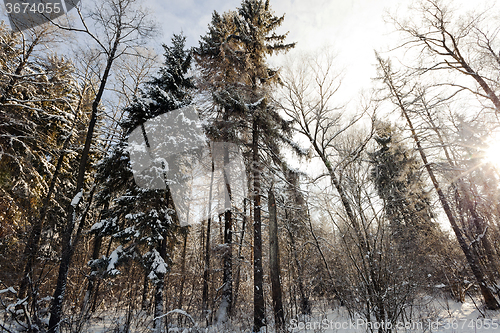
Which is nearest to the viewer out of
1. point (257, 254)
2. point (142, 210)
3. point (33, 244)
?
point (33, 244)

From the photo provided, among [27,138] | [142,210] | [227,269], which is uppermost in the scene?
[27,138]

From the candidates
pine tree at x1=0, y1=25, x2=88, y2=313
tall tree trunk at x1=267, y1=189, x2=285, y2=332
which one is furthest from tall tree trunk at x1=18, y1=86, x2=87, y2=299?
tall tree trunk at x1=267, y1=189, x2=285, y2=332

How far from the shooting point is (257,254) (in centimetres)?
796

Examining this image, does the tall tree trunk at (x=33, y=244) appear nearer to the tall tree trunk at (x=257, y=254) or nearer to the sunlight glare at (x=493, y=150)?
the tall tree trunk at (x=257, y=254)

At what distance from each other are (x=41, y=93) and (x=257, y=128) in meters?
10.3

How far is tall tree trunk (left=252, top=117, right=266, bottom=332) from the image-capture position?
23.4ft

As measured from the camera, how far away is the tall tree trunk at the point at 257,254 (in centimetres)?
713

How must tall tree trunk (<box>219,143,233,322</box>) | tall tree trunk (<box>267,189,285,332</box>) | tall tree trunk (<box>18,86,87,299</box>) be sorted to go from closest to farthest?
tall tree trunk (<box>18,86,87,299</box>) → tall tree trunk (<box>267,189,285,332</box>) → tall tree trunk (<box>219,143,233,322</box>)

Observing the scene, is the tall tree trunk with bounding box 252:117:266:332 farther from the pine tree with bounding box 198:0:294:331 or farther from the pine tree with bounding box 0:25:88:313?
the pine tree with bounding box 0:25:88:313

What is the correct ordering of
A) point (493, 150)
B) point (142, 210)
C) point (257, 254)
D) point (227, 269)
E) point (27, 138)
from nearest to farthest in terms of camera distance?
1. point (493, 150)
2. point (257, 254)
3. point (142, 210)
4. point (27, 138)
5. point (227, 269)

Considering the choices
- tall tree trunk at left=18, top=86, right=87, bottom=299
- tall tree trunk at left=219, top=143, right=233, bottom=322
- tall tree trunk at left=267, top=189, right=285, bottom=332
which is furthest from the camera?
tall tree trunk at left=219, top=143, right=233, bottom=322

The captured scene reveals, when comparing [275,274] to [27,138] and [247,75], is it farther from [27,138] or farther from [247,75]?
[27,138]

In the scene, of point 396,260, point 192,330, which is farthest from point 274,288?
point 396,260

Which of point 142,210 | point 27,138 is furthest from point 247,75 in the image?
point 27,138
